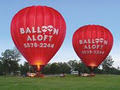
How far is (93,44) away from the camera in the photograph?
180ft

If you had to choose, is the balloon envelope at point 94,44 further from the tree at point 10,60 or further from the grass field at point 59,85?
the tree at point 10,60

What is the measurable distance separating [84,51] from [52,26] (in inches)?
590

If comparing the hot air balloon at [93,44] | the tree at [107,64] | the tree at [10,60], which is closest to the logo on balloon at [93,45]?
the hot air balloon at [93,44]

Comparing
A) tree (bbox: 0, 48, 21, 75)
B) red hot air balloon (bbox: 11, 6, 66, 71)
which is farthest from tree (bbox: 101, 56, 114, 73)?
red hot air balloon (bbox: 11, 6, 66, 71)

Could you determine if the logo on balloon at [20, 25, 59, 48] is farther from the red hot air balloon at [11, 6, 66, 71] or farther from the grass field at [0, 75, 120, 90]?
the grass field at [0, 75, 120, 90]

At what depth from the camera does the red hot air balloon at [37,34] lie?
4072cm

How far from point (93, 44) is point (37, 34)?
1690cm

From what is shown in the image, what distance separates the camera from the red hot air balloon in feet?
134

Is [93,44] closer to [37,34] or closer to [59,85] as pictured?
[37,34]

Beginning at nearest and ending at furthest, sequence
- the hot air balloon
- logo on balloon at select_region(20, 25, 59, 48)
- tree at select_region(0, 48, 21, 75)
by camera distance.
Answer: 1. logo on balloon at select_region(20, 25, 59, 48)
2. the hot air balloon
3. tree at select_region(0, 48, 21, 75)

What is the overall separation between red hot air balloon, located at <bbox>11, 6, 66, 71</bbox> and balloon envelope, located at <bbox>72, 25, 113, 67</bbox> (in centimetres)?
1385

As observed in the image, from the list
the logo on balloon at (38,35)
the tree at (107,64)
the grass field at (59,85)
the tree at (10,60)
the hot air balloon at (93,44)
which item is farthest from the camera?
the tree at (107,64)

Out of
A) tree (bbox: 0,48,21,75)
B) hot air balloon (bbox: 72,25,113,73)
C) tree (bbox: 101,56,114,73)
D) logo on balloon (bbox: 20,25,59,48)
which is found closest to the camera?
logo on balloon (bbox: 20,25,59,48)

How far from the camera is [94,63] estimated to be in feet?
177
